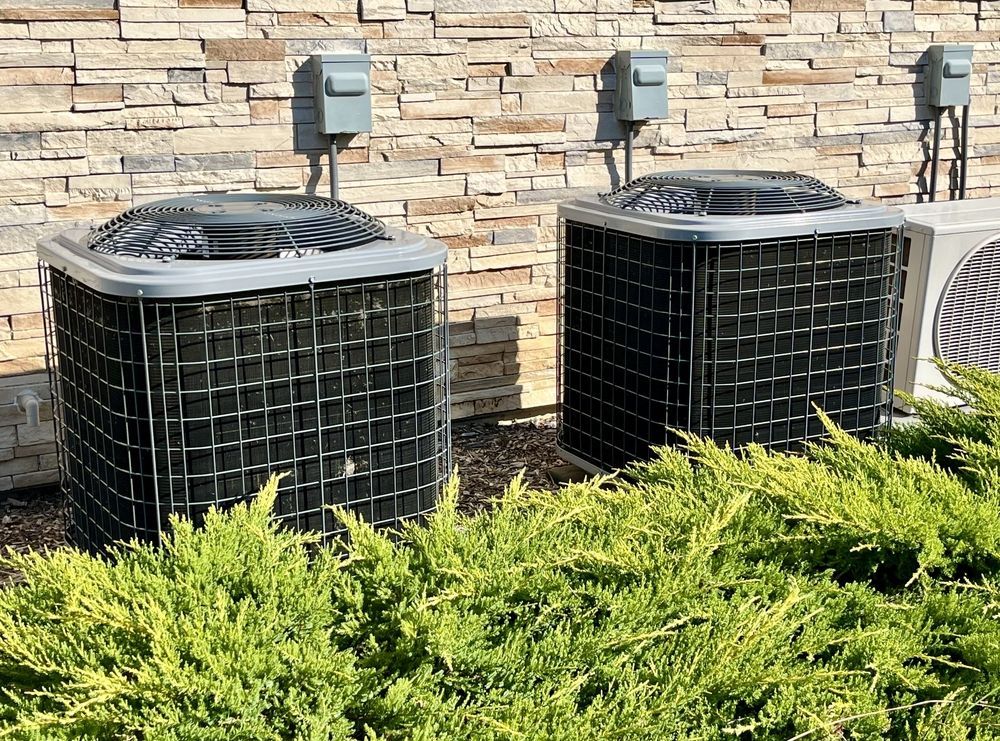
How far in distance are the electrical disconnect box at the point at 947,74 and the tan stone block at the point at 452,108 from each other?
2.52 metres

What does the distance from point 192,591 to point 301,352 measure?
1.09 metres

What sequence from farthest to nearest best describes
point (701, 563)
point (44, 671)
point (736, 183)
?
point (736, 183), point (701, 563), point (44, 671)

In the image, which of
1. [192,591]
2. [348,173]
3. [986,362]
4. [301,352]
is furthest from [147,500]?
[986,362]

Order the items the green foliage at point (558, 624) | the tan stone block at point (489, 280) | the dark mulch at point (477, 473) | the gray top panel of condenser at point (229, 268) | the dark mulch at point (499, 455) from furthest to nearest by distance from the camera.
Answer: the tan stone block at point (489, 280)
the dark mulch at point (499, 455)
the dark mulch at point (477, 473)
the gray top panel of condenser at point (229, 268)
the green foliage at point (558, 624)

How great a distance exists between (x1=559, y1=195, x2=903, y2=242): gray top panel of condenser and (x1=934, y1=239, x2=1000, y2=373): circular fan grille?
0.86 meters

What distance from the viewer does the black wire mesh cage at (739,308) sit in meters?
3.68

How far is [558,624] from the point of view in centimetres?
195

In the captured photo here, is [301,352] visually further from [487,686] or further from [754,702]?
[754,702]

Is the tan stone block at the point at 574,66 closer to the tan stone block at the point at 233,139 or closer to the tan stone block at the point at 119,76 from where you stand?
the tan stone block at the point at 233,139

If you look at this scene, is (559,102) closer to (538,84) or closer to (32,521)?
(538,84)

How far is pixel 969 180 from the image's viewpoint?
20.7ft

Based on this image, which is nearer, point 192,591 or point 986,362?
point 192,591

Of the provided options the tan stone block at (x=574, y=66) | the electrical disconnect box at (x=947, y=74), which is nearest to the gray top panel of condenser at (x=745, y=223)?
the tan stone block at (x=574, y=66)

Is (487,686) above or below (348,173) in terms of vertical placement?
below
